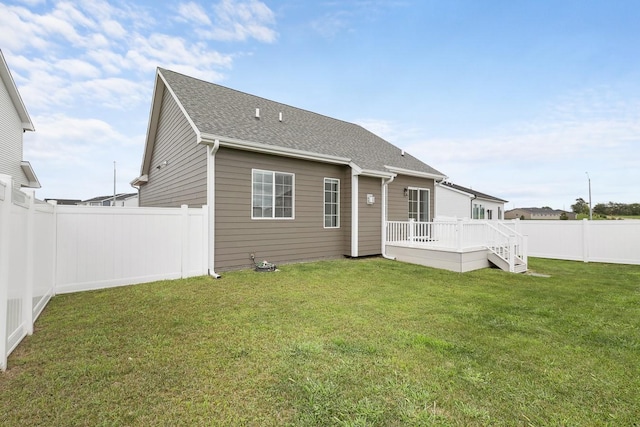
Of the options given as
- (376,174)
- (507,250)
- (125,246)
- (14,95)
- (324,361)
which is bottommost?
(324,361)

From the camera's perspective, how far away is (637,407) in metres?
2.03

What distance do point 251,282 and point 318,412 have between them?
4.18 meters

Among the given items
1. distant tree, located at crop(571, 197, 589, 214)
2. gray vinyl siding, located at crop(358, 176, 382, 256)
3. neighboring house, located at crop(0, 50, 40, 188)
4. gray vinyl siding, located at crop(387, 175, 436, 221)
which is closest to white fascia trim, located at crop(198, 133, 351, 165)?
gray vinyl siding, located at crop(358, 176, 382, 256)

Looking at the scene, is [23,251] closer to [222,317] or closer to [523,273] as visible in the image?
[222,317]

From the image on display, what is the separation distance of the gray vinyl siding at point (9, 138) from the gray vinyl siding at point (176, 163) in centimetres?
648

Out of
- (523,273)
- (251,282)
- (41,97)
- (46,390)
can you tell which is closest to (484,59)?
(523,273)

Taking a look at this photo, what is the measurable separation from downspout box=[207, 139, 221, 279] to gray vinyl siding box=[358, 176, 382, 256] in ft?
14.6

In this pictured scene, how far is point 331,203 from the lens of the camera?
A: 8969 mm

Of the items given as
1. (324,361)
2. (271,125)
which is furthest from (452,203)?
(324,361)

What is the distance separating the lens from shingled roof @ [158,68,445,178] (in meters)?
7.31

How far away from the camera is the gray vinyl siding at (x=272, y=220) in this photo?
22.3 ft

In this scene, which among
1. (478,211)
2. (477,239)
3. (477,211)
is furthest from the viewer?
(478,211)

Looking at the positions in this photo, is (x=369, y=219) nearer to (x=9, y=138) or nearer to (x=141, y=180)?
(x=141, y=180)

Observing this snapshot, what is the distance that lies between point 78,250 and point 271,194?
4.16 metres
